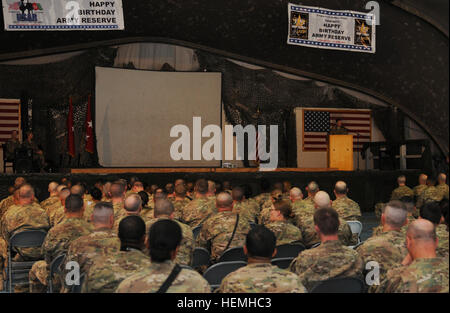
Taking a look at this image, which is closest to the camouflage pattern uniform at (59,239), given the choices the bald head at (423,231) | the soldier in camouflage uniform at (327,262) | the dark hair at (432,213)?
the soldier in camouflage uniform at (327,262)

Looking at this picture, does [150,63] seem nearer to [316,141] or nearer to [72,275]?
[316,141]

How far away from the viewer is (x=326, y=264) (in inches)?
129

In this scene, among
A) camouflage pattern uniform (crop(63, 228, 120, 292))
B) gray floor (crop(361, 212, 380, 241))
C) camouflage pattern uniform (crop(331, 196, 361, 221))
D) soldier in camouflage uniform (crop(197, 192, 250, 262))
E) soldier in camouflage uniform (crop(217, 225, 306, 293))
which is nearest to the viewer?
soldier in camouflage uniform (crop(217, 225, 306, 293))

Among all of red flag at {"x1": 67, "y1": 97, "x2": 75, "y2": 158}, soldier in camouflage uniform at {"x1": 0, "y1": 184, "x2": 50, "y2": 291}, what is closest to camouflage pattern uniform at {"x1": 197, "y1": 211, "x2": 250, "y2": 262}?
soldier in camouflage uniform at {"x1": 0, "y1": 184, "x2": 50, "y2": 291}

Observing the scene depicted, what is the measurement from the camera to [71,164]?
1551cm

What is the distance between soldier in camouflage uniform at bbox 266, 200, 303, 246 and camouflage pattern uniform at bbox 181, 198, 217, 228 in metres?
1.55

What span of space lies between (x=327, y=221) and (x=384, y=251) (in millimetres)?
587

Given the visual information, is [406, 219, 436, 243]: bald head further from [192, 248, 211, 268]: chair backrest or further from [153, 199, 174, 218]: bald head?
[153, 199, 174, 218]: bald head

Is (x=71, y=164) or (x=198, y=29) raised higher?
(x=198, y=29)

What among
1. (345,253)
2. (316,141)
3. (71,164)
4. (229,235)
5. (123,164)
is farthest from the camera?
(316,141)

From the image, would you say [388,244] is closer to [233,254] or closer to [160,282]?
[233,254]

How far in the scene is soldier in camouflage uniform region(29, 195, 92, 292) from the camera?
4.42 meters

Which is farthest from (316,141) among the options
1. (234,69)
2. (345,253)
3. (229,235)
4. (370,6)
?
(345,253)
